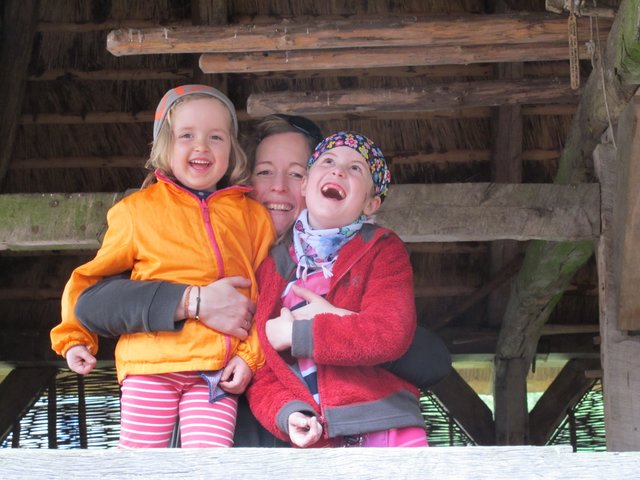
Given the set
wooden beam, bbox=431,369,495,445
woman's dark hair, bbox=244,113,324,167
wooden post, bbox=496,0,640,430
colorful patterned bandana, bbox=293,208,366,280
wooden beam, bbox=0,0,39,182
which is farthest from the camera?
wooden beam, bbox=431,369,495,445

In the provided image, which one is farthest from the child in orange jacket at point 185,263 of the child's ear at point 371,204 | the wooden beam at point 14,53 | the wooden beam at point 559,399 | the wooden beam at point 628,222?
the wooden beam at point 559,399

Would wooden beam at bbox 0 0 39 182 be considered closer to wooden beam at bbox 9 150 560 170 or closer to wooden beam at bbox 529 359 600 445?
wooden beam at bbox 9 150 560 170

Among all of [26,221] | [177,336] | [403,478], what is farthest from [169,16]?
[403,478]

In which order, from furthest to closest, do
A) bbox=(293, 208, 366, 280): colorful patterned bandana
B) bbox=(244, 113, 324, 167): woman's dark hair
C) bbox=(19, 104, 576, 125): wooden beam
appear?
bbox=(19, 104, 576, 125): wooden beam → bbox=(244, 113, 324, 167): woman's dark hair → bbox=(293, 208, 366, 280): colorful patterned bandana

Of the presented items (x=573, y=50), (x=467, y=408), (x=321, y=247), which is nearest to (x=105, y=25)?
(x=467, y=408)

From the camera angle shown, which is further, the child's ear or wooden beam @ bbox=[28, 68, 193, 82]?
wooden beam @ bbox=[28, 68, 193, 82]

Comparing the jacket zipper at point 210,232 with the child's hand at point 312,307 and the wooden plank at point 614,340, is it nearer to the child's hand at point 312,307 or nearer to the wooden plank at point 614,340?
the child's hand at point 312,307

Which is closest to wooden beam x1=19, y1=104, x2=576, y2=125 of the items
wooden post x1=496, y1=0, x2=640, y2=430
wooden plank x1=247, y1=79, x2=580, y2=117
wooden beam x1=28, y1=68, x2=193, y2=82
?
wooden beam x1=28, y1=68, x2=193, y2=82

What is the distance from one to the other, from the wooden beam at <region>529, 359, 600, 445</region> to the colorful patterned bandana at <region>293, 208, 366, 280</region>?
13.0 ft

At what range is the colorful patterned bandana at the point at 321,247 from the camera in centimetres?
234

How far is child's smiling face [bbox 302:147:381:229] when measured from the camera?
2355mm

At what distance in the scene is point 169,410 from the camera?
2277mm

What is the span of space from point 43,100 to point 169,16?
2.75 feet

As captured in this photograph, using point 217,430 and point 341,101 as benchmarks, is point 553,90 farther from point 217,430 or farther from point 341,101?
point 217,430
